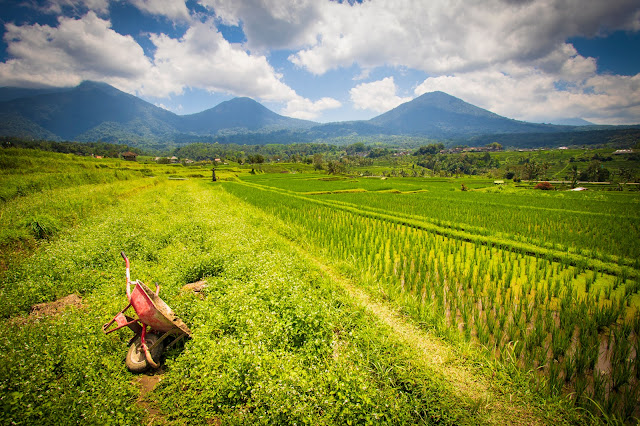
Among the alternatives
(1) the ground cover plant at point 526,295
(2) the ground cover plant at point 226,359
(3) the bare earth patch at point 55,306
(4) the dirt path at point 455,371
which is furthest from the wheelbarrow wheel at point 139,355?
(1) the ground cover plant at point 526,295

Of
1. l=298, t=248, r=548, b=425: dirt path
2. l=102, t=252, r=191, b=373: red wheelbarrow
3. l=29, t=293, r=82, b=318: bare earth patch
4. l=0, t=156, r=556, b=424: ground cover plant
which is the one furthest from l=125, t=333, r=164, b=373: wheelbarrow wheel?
l=298, t=248, r=548, b=425: dirt path

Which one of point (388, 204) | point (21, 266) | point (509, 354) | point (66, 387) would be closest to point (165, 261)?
point (21, 266)

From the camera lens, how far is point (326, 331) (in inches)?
198

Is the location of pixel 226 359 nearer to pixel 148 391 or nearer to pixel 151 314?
pixel 148 391

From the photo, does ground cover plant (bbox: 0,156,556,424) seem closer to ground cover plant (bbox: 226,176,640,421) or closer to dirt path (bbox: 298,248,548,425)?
dirt path (bbox: 298,248,548,425)

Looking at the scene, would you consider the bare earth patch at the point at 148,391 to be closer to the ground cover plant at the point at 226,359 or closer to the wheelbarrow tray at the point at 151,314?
the ground cover plant at the point at 226,359

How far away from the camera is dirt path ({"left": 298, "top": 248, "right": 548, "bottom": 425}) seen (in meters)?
3.65

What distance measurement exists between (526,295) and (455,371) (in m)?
4.48

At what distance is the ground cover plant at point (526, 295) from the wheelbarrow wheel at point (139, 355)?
17.8 feet

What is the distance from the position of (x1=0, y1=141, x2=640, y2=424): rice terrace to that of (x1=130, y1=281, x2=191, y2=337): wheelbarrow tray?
0.43 meters

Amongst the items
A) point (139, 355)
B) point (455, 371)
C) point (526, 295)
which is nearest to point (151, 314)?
point (139, 355)

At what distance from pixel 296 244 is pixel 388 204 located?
11349 millimetres

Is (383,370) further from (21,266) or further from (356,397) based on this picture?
(21,266)

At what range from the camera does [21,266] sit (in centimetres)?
745
